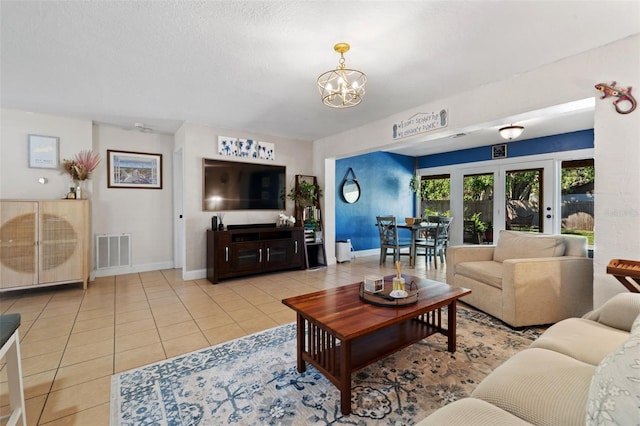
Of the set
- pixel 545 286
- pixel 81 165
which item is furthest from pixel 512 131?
pixel 81 165

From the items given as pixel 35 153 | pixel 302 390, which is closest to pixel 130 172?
pixel 35 153

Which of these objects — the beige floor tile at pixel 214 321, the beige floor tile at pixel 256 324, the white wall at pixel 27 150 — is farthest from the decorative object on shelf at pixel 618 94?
the white wall at pixel 27 150

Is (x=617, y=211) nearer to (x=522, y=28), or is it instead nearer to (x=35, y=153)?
(x=522, y=28)

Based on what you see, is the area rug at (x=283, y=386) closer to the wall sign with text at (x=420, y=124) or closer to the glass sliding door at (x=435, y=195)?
the wall sign with text at (x=420, y=124)

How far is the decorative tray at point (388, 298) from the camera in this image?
6.15 ft

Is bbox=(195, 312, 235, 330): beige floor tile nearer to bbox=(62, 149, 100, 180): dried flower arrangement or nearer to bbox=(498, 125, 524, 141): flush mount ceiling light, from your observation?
bbox=(62, 149, 100, 180): dried flower arrangement

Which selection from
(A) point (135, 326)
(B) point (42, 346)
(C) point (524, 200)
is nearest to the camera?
(B) point (42, 346)

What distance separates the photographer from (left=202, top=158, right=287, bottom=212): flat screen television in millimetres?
4539

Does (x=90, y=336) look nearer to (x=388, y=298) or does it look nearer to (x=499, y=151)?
(x=388, y=298)

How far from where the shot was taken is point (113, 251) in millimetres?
4574

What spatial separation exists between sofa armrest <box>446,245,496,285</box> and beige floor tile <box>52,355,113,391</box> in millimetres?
3386

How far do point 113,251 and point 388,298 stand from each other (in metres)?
4.63

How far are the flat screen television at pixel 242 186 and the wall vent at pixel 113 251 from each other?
1.50 m

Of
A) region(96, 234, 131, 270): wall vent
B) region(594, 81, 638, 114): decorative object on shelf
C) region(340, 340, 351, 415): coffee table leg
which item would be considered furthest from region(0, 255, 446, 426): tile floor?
region(594, 81, 638, 114): decorative object on shelf
